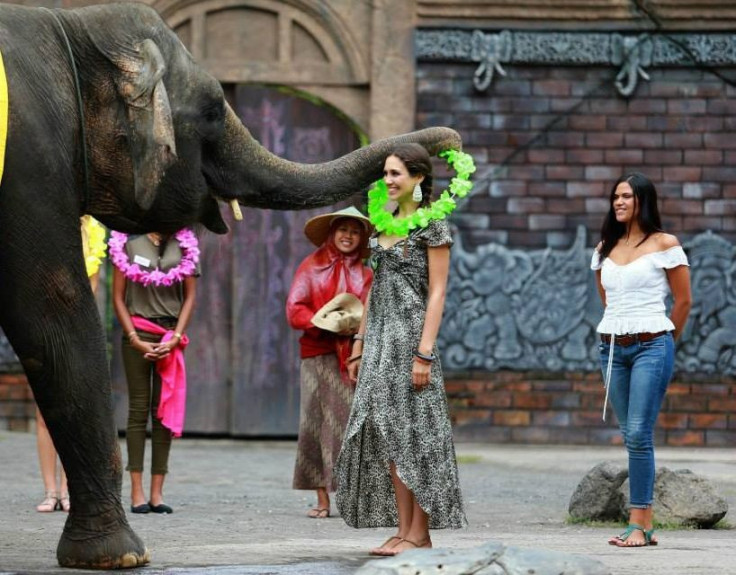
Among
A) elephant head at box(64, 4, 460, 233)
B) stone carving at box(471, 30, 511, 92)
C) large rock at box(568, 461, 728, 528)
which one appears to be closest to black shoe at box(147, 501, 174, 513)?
large rock at box(568, 461, 728, 528)

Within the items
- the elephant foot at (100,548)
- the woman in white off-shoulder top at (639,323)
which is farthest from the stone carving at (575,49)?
the elephant foot at (100,548)

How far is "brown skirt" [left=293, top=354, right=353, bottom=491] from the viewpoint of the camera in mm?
10977

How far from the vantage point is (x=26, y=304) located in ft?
24.9

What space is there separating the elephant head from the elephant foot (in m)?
1.43

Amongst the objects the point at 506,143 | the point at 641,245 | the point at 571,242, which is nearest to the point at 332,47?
the point at 506,143

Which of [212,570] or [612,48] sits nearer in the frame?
[212,570]

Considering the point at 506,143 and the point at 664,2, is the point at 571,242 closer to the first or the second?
the point at 506,143

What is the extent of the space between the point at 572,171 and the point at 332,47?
2508 millimetres

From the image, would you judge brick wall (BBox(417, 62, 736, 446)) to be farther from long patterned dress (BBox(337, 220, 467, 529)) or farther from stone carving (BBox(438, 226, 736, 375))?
long patterned dress (BBox(337, 220, 467, 529))

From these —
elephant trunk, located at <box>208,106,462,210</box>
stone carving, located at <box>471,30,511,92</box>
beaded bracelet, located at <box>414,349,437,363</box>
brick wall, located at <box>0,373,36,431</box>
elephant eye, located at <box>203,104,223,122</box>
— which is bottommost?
brick wall, located at <box>0,373,36,431</box>

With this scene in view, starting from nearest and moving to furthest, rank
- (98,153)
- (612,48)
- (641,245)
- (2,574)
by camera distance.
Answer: (2,574)
(98,153)
(641,245)
(612,48)

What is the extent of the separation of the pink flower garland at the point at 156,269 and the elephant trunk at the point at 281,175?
9.09 feet

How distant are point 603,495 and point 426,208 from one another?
9.38 ft

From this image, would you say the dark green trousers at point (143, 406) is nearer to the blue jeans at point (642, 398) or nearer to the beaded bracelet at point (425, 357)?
the blue jeans at point (642, 398)
